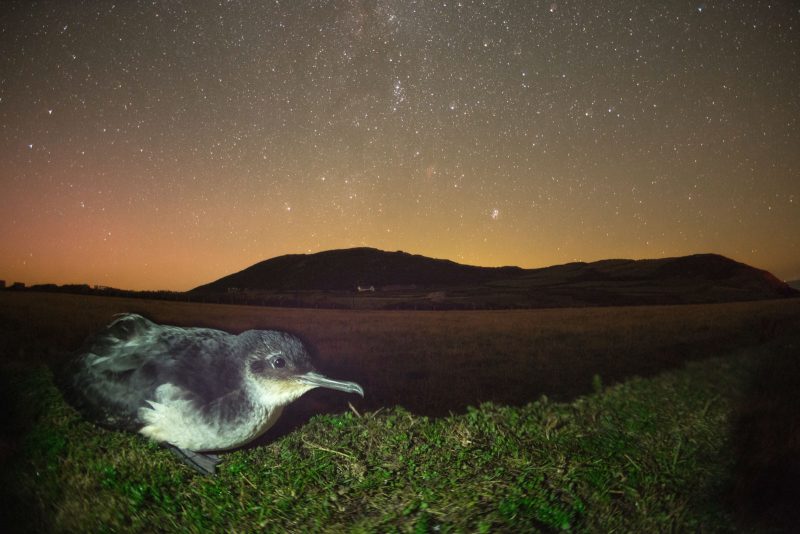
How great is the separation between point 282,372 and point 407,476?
150 centimetres

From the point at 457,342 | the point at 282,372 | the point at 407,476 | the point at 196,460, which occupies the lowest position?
the point at 407,476

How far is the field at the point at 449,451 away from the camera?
3830 mm

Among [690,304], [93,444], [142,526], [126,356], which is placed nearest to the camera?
[142,526]

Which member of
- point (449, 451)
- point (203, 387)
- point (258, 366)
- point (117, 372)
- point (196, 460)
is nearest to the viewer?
point (203, 387)

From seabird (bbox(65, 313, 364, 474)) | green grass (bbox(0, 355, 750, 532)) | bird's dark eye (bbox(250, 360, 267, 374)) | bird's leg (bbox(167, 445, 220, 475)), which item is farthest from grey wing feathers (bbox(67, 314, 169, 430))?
bird's dark eye (bbox(250, 360, 267, 374))

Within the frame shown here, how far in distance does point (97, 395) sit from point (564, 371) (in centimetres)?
687

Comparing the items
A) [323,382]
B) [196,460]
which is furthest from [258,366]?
[196,460]

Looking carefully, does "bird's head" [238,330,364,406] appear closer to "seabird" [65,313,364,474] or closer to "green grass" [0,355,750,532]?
"seabird" [65,313,364,474]

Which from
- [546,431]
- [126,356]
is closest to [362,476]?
[546,431]

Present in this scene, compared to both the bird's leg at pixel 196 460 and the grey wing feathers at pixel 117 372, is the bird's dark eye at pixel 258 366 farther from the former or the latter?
the bird's leg at pixel 196 460

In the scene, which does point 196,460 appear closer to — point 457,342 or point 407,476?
point 407,476

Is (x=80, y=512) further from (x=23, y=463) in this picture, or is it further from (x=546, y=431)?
(x=546, y=431)

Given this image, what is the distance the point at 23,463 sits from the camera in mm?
5215

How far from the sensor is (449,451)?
4.62m
